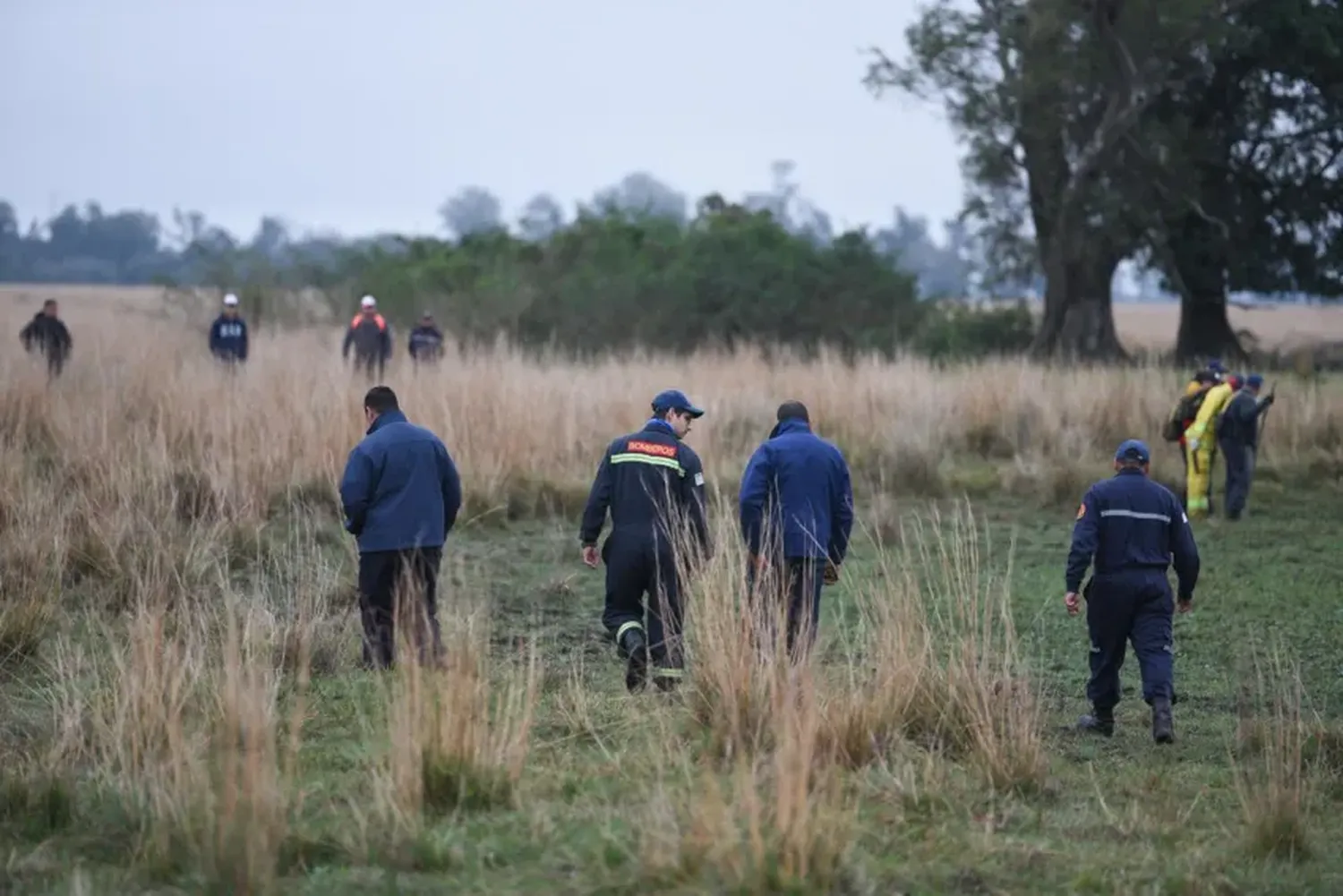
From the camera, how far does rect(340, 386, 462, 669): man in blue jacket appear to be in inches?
390

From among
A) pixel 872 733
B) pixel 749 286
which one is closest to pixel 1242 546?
pixel 872 733

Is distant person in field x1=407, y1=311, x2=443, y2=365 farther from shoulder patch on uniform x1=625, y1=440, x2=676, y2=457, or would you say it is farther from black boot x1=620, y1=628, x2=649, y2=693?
black boot x1=620, y1=628, x2=649, y2=693

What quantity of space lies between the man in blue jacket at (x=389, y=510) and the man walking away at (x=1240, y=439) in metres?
10.3

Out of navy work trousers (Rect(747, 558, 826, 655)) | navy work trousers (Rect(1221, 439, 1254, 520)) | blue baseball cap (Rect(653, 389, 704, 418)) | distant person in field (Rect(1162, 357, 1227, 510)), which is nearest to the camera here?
navy work trousers (Rect(747, 558, 826, 655))

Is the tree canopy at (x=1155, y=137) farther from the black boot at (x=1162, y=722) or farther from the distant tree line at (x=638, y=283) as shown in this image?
the black boot at (x=1162, y=722)

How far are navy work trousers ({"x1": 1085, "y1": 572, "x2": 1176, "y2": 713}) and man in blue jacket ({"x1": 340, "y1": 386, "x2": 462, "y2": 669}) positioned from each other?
331 cm

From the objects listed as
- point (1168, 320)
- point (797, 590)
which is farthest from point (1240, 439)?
point (1168, 320)

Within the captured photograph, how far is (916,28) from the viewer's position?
120 ft

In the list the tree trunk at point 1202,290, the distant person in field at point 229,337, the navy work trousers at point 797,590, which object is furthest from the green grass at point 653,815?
the tree trunk at point 1202,290

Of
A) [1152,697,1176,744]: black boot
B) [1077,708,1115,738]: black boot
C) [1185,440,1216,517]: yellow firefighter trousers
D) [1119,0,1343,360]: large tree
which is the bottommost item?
[1077,708,1115,738]: black boot

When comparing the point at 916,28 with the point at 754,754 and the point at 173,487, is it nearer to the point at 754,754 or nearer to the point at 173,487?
the point at 173,487

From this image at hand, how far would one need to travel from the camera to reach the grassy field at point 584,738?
20.9 ft

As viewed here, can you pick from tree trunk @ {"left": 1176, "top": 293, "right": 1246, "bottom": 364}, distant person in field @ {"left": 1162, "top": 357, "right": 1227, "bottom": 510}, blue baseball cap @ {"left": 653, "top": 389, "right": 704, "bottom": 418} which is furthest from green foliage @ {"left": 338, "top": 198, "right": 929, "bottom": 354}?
blue baseball cap @ {"left": 653, "top": 389, "right": 704, "bottom": 418}

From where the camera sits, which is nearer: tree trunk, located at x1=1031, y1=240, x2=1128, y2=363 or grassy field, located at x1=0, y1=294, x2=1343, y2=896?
grassy field, located at x1=0, y1=294, x2=1343, y2=896
